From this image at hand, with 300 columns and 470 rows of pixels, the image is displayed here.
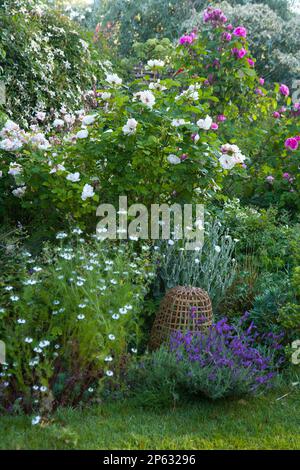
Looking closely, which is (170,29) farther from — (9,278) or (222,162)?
(9,278)

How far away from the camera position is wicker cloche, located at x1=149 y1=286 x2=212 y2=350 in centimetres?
378

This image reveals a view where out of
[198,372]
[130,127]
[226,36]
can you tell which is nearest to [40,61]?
[226,36]

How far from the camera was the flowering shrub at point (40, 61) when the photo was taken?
6.89 m

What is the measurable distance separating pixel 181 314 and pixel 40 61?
477cm

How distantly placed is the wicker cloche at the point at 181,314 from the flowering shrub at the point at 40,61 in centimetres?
362

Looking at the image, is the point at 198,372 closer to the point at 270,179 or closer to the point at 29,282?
the point at 29,282

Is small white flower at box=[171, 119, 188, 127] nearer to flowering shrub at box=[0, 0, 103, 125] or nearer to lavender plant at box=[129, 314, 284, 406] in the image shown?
lavender plant at box=[129, 314, 284, 406]

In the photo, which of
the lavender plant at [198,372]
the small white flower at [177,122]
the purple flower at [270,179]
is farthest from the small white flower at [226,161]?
the purple flower at [270,179]

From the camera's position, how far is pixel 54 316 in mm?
3342

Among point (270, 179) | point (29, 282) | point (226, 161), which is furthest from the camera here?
point (270, 179)

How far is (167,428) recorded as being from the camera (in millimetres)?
2900

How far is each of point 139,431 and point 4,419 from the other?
A: 681 mm

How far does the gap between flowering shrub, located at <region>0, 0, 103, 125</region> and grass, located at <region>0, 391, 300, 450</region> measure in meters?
4.38
